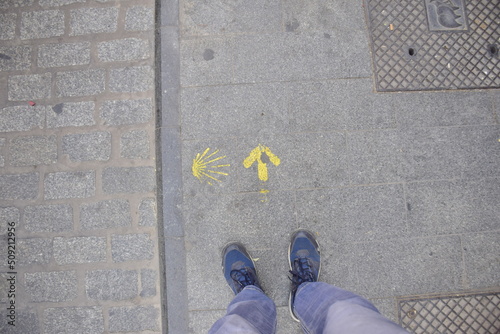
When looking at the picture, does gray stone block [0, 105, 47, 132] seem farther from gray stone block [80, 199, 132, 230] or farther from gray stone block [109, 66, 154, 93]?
gray stone block [80, 199, 132, 230]

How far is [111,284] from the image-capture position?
115 inches

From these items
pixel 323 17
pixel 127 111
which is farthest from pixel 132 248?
pixel 323 17

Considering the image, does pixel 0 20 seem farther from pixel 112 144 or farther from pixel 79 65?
pixel 112 144

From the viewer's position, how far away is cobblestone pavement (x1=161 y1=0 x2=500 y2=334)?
2.94m

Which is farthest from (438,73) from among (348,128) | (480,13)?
(348,128)

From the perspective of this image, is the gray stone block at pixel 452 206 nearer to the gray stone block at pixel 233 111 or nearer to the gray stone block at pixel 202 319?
the gray stone block at pixel 233 111

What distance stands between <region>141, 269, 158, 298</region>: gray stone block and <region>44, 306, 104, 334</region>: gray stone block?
43 cm

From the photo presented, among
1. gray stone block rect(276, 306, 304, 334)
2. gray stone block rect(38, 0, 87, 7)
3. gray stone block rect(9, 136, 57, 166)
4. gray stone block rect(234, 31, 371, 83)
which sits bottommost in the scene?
gray stone block rect(276, 306, 304, 334)

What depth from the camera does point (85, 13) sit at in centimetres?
317

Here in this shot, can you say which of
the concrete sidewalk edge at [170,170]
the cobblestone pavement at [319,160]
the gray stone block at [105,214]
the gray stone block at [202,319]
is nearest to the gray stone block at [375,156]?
the cobblestone pavement at [319,160]

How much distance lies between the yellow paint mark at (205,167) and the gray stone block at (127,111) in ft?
1.99

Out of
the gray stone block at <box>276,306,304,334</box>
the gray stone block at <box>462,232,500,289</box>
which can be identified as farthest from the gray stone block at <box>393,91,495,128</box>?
the gray stone block at <box>276,306,304,334</box>

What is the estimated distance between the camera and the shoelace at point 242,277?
2.78 metres

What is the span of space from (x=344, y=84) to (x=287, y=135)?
752 mm
